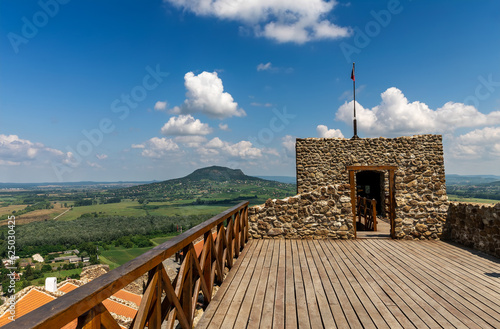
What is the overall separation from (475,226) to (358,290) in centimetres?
385

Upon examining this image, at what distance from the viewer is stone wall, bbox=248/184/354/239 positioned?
6.41 meters

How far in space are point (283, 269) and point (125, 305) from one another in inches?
304

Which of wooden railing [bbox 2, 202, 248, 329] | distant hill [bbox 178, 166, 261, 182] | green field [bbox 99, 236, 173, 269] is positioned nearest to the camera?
wooden railing [bbox 2, 202, 248, 329]

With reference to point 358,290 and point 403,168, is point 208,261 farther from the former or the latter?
point 403,168

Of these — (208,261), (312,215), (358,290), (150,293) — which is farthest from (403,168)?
(150,293)

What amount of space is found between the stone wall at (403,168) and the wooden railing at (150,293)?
5012 mm

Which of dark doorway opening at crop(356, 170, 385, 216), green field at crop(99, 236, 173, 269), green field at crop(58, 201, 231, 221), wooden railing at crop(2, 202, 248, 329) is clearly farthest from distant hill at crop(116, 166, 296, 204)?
wooden railing at crop(2, 202, 248, 329)

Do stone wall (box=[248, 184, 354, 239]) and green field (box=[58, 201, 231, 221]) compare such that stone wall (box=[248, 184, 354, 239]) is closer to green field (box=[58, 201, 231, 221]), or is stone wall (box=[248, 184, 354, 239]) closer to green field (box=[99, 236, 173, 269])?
green field (box=[99, 236, 173, 269])

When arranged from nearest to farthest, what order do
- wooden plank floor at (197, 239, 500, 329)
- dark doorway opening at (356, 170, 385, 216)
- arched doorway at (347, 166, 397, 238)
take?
1. wooden plank floor at (197, 239, 500, 329)
2. arched doorway at (347, 166, 397, 238)
3. dark doorway opening at (356, 170, 385, 216)

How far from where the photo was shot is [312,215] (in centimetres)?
646

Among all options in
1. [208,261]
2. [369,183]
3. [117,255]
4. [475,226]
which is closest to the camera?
[208,261]

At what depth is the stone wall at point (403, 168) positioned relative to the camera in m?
6.48

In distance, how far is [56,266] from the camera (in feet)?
102

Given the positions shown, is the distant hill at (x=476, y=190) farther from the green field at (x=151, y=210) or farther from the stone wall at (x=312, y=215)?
the stone wall at (x=312, y=215)
